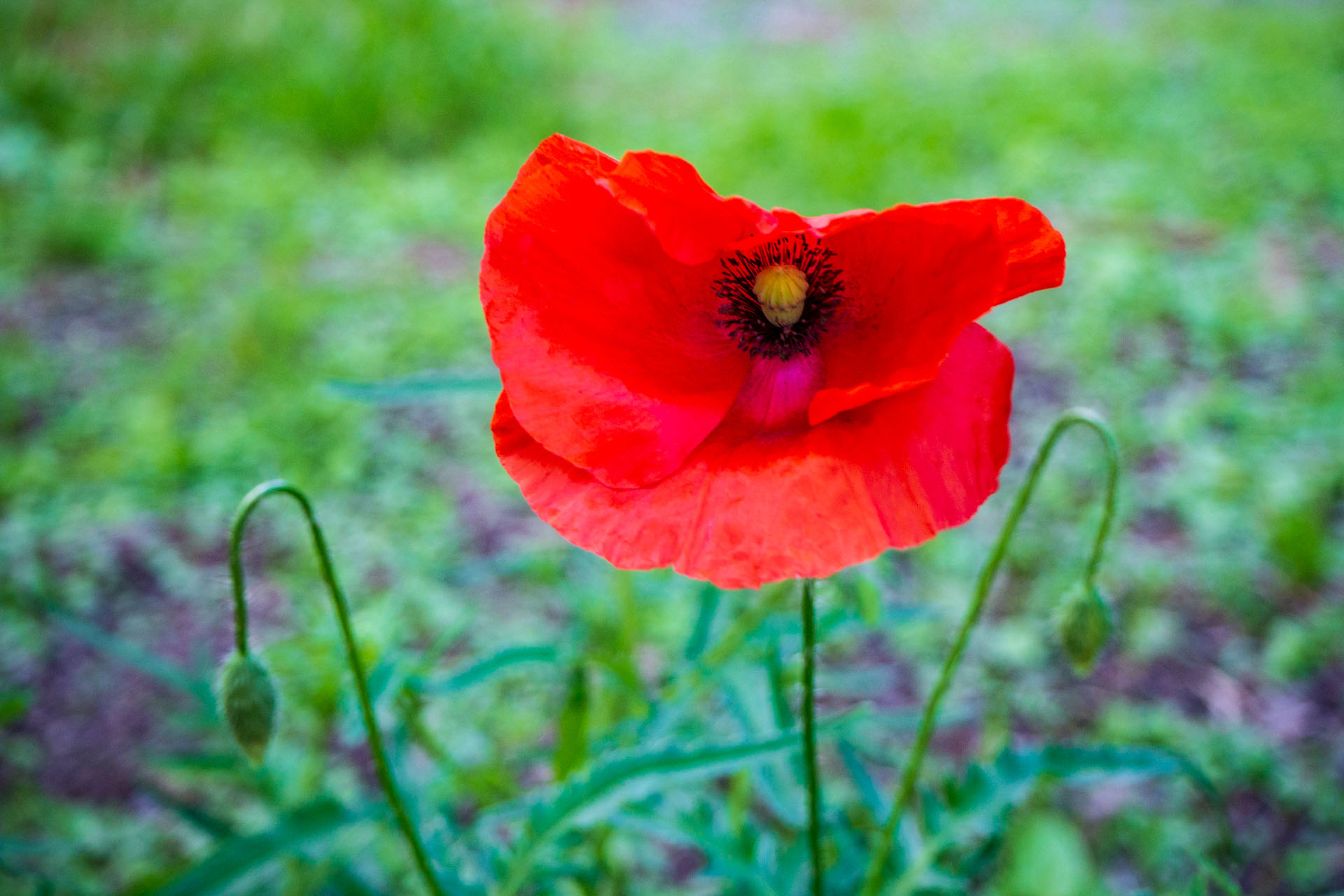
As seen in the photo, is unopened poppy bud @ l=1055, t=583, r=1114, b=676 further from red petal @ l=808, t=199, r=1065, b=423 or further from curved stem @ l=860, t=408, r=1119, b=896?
red petal @ l=808, t=199, r=1065, b=423

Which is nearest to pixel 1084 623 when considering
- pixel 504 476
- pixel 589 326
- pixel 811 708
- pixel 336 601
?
pixel 811 708

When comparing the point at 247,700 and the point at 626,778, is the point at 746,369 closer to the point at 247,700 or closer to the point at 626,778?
the point at 626,778

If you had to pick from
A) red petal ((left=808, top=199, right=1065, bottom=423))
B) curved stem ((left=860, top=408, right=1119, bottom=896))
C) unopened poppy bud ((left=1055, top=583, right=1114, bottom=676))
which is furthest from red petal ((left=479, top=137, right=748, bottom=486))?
unopened poppy bud ((left=1055, top=583, right=1114, bottom=676))

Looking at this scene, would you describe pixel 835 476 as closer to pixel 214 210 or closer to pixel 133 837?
pixel 133 837

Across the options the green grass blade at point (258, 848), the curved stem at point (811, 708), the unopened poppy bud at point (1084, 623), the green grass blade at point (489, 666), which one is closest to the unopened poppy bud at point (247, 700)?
the green grass blade at point (258, 848)

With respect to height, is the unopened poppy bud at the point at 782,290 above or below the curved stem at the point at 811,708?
above

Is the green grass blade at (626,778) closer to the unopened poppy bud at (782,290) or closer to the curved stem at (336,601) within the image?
the curved stem at (336,601)
